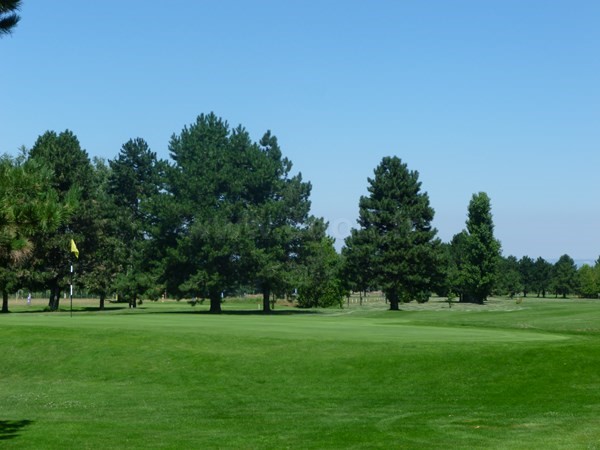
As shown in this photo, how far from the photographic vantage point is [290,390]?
974 inches

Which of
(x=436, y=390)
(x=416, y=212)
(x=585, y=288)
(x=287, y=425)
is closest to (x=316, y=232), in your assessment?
(x=416, y=212)

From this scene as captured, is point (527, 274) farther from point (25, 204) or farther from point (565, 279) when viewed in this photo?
point (25, 204)

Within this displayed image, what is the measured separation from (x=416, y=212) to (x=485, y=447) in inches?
2744

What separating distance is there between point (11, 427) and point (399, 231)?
217 ft

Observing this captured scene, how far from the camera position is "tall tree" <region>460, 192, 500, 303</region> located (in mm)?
104938

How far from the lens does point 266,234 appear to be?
247 ft

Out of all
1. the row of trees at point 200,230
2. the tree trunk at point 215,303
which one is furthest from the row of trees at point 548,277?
the tree trunk at point 215,303

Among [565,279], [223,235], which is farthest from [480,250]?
[565,279]

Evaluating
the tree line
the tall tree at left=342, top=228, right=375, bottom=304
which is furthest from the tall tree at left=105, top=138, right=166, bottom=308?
the tall tree at left=342, top=228, right=375, bottom=304

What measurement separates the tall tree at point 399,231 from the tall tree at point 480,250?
2072cm

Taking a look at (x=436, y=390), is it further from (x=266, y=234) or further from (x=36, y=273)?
(x=36, y=273)

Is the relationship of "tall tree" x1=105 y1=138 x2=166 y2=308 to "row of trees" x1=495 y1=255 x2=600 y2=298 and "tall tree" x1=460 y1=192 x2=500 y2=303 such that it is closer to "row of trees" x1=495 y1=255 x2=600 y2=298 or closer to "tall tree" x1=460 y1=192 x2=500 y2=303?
"tall tree" x1=460 y1=192 x2=500 y2=303

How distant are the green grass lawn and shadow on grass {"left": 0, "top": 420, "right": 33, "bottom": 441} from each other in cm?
5

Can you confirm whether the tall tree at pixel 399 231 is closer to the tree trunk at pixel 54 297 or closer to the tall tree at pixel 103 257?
the tall tree at pixel 103 257
